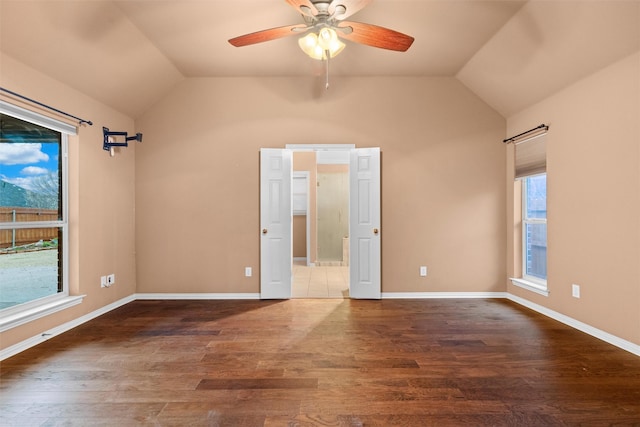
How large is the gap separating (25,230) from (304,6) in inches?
117

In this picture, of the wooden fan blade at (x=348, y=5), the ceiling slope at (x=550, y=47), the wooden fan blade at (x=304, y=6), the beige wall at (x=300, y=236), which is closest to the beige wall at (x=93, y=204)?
the wooden fan blade at (x=304, y=6)

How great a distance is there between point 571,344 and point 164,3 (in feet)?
14.9

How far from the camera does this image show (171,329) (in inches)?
115

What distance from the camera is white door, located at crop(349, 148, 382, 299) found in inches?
154

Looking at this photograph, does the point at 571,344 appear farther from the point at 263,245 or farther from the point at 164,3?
the point at 164,3

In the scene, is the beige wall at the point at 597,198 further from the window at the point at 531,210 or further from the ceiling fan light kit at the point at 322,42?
the ceiling fan light kit at the point at 322,42

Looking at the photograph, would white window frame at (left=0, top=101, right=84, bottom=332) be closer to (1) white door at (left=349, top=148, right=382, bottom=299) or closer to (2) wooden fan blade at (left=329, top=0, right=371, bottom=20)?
(2) wooden fan blade at (left=329, top=0, right=371, bottom=20)

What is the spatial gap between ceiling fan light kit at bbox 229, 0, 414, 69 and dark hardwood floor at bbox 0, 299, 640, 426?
7.86 feet

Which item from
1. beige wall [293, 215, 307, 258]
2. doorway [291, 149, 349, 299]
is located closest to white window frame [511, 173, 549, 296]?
doorway [291, 149, 349, 299]

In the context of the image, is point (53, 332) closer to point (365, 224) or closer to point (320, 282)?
point (320, 282)

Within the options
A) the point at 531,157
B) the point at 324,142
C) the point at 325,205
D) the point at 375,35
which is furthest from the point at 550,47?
the point at 325,205

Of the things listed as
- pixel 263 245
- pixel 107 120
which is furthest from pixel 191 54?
pixel 263 245

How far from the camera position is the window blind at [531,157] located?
3.40 meters

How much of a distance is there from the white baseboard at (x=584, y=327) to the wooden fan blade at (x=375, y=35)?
297 cm
